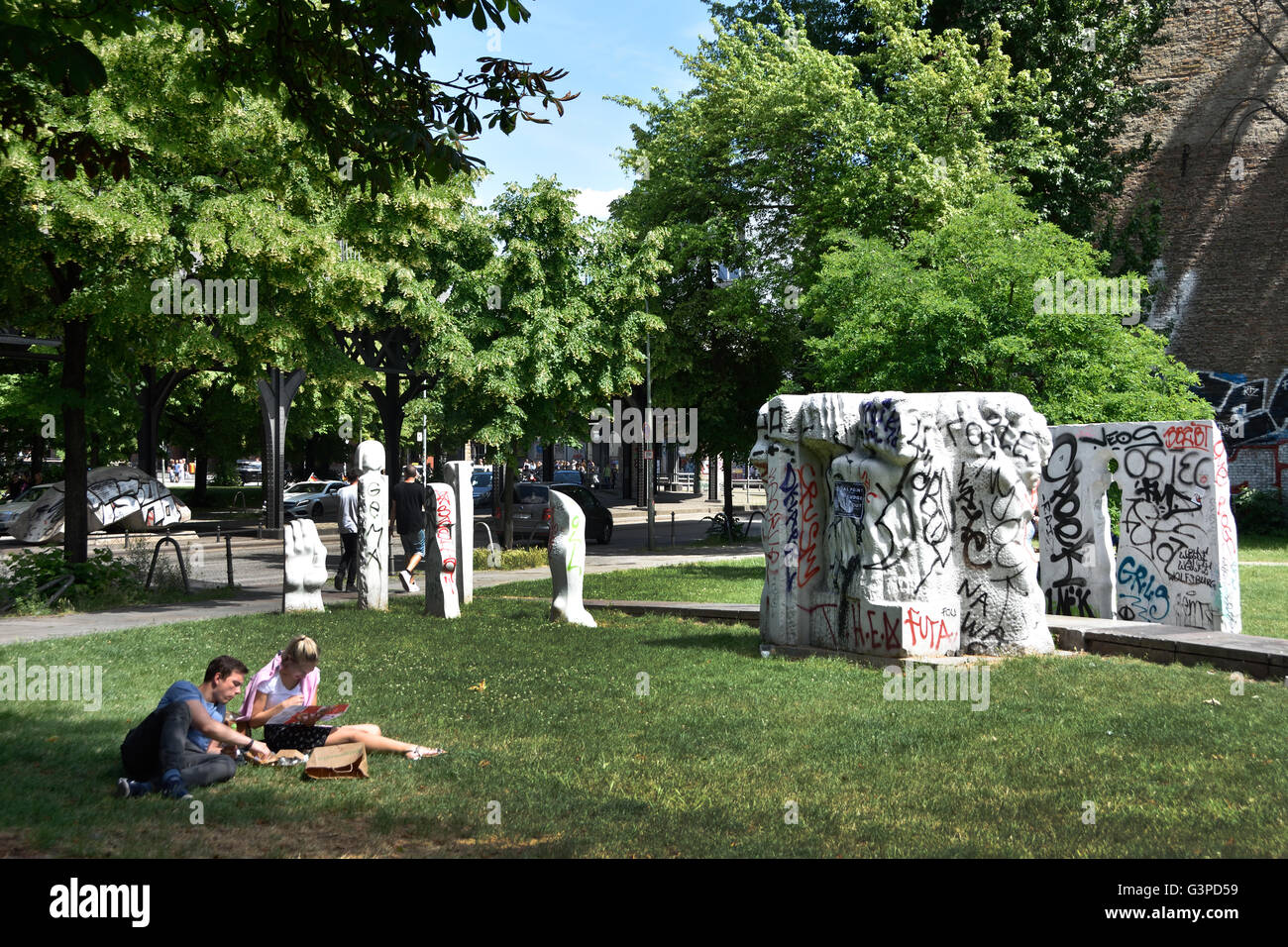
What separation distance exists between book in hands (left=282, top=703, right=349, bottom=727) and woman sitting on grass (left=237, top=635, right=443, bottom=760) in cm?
3

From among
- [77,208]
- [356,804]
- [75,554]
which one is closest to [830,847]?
[356,804]

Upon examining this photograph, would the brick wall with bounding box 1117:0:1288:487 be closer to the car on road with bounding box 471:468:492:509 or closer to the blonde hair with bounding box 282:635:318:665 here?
the car on road with bounding box 471:468:492:509

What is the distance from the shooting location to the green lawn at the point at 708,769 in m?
5.37

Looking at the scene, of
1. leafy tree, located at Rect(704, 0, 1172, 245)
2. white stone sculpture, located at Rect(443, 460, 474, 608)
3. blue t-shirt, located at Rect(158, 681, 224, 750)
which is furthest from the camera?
leafy tree, located at Rect(704, 0, 1172, 245)

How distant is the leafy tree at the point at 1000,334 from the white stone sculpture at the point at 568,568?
21.1 ft

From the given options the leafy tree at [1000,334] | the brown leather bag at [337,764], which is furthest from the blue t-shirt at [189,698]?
the leafy tree at [1000,334]

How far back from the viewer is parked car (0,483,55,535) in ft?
99.6

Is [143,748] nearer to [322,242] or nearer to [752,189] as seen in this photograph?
[322,242]

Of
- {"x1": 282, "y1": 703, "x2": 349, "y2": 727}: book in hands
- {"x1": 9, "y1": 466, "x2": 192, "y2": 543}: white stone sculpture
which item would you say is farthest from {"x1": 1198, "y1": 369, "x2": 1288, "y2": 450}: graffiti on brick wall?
{"x1": 9, "y1": 466, "x2": 192, "y2": 543}: white stone sculpture

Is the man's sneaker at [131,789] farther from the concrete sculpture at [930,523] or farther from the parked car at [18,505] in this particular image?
the parked car at [18,505]

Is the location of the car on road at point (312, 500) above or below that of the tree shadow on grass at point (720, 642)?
above

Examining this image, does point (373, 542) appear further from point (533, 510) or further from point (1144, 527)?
point (533, 510)

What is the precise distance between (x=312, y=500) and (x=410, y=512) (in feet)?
72.1

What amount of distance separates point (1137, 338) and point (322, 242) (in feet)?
40.7
